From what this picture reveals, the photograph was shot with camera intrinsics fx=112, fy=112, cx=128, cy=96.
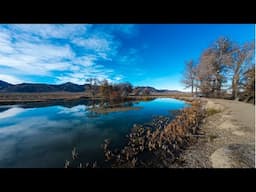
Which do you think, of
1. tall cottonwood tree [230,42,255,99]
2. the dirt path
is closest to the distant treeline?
tall cottonwood tree [230,42,255,99]

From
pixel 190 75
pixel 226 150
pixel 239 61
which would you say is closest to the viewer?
pixel 226 150

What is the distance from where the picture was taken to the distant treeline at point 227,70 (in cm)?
1141

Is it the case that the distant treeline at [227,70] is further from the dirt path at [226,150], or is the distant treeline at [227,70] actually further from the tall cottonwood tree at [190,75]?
the dirt path at [226,150]

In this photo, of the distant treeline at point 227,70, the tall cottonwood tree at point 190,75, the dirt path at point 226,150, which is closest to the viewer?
the dirt path at point 226,150

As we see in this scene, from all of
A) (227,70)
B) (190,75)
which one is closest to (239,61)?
(227,70)

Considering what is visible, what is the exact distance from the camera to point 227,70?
544 inches

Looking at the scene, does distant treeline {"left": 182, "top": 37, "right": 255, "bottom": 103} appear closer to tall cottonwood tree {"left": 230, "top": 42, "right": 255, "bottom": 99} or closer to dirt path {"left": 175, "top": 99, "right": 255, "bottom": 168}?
tall cottonwood tree {"left": 230, "top": 42, "right": 255, "bottom": 99}

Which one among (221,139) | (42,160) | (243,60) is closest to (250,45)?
(243,60)

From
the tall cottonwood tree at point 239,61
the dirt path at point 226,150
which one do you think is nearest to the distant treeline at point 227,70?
the tall cottonwood tree at point 239,61

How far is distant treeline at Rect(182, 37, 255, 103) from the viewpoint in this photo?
37.4 feet

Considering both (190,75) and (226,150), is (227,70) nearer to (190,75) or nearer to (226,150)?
(190,75)

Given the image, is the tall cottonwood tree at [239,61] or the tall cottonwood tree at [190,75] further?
the tall cottonwood tree at [190,75]
